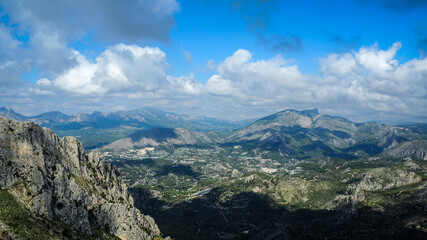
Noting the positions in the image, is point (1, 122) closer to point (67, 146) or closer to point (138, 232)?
point (67, 146)

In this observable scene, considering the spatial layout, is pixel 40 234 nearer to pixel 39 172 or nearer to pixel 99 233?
pixel 39 172

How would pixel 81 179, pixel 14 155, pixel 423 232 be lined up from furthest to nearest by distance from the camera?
pixel 423 232, pixel 81 179, pixel 14 155

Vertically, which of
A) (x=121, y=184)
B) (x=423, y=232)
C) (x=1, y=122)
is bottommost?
(x=423, y=232)

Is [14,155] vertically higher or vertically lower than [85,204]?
higher

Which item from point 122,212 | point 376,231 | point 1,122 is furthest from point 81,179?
point 376,231

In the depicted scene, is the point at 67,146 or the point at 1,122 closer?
the point at 1,122

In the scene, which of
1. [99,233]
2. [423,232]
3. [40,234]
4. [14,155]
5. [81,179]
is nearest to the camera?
[40,234]

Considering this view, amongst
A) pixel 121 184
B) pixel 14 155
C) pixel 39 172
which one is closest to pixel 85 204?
pixel 39 172
